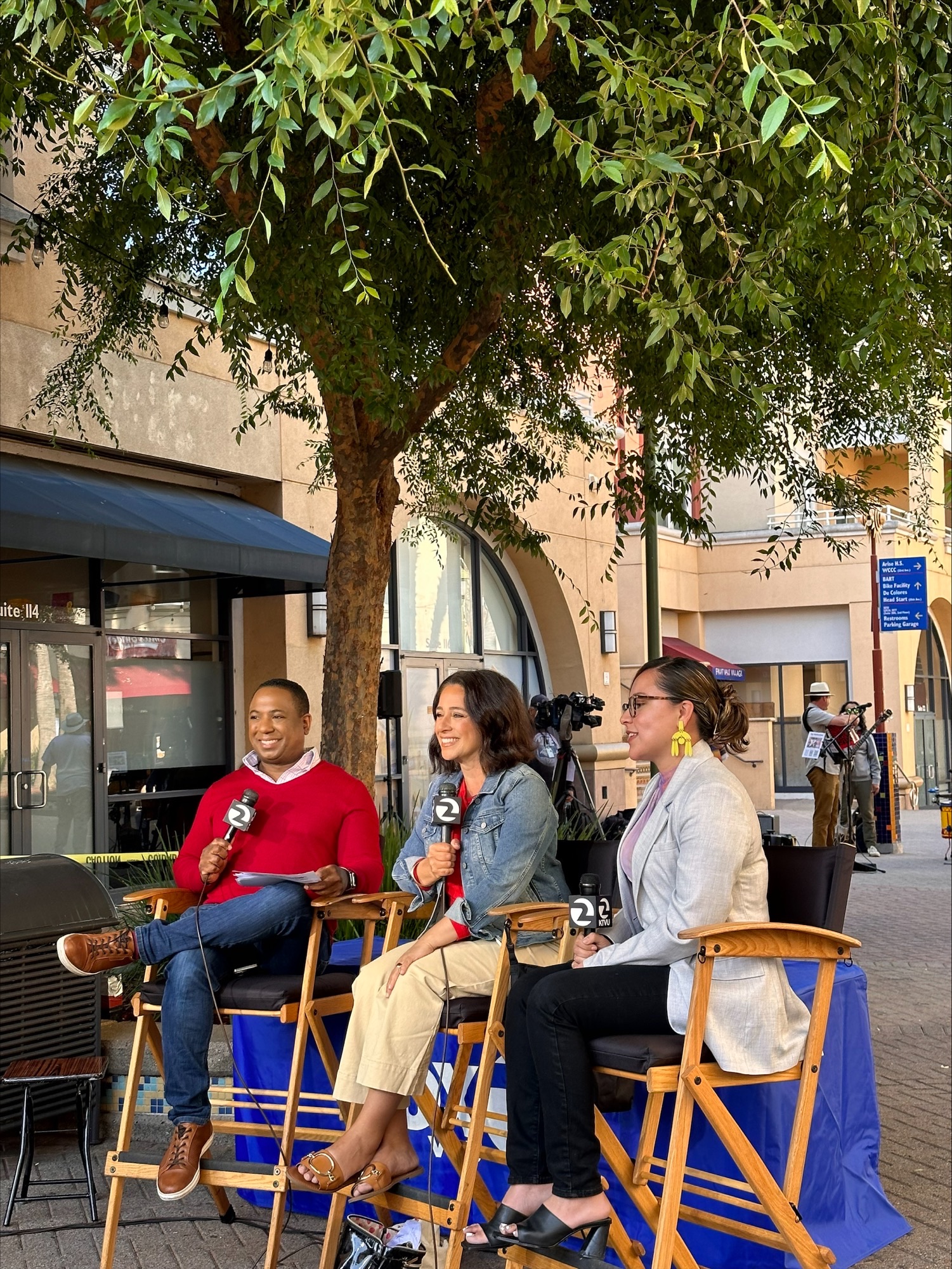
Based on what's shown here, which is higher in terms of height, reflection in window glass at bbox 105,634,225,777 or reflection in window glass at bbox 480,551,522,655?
reflection in window glass at bbox 480,551,522,655

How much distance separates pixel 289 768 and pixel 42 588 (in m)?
7.05

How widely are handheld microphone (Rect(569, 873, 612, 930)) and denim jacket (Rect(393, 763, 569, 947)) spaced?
1.31 ft

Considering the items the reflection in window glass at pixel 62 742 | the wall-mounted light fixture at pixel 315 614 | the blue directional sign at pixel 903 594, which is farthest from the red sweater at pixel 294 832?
the blue directional sign at pixel 903 594

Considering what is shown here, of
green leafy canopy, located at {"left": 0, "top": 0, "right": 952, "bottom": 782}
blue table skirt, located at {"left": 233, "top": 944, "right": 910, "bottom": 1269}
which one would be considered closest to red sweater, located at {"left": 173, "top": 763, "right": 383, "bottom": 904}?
blue table skirt, located at {"left": 233, "top": 944, "right": 910, "bottom": 1269}

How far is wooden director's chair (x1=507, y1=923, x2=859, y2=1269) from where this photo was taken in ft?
11.4

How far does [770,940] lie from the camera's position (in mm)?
3582

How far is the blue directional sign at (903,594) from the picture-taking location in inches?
840

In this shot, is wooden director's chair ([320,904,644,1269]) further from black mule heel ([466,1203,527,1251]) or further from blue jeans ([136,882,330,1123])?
blue jeans ([136,882,330,1123])

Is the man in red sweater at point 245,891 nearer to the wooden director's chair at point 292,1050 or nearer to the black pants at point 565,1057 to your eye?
the wooden director's chair at point 292,1050

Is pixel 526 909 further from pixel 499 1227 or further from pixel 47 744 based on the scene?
pixel 47 744

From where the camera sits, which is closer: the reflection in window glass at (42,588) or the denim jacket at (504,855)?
the denim jacket at (504,855)

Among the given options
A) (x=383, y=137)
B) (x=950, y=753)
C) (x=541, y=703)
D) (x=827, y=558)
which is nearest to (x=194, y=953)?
(x=383, y=137)

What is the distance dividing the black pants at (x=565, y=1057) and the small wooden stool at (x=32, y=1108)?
5.86 ft

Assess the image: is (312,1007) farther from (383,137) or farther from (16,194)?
(16,194)
